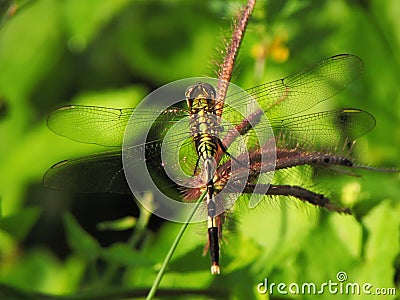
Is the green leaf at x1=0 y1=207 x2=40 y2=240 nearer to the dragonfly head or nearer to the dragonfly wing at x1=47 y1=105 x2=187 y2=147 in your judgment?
the dragonfly wing at x1=47 y1=105 x2=187 y2=147

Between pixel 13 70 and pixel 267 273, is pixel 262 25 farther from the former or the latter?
pixel 13 70

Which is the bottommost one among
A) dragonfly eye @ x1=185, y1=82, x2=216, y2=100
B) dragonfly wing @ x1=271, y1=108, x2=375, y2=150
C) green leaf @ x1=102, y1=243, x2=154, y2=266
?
green leaf @ x1=102, y1=243, x2=154, y2=266

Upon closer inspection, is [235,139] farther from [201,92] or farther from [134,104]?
[134,104]

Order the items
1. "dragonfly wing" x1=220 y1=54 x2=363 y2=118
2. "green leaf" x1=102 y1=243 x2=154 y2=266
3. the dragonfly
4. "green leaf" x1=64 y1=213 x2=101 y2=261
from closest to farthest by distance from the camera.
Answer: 1. the dragonfly
2. "dragonfly wing" x1=220 y1=54 x2=363 y2=118
3. "green leaf" x1=102 y1=243 x2=154 y2=266
4. "green leaf" x1=64 y1=213 x2=101 y2=261

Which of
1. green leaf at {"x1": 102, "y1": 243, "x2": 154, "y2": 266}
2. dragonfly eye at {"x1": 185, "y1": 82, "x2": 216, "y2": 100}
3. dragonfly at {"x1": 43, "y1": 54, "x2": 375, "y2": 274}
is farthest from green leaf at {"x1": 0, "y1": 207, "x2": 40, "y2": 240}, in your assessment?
dragonfly eye at {"x1": 185, "y1": 82, "x2": 216, "y2": 100}

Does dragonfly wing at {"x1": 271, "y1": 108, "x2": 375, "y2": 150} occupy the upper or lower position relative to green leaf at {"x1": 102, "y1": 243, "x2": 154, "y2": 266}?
upper

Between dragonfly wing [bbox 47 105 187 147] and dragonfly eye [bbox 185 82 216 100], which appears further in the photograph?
dragonfly wing [bbox 47 105 187 147]

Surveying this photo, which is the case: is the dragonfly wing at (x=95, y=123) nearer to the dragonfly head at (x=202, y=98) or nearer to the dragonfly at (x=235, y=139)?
the dragonfly at (x=235, y=139)
